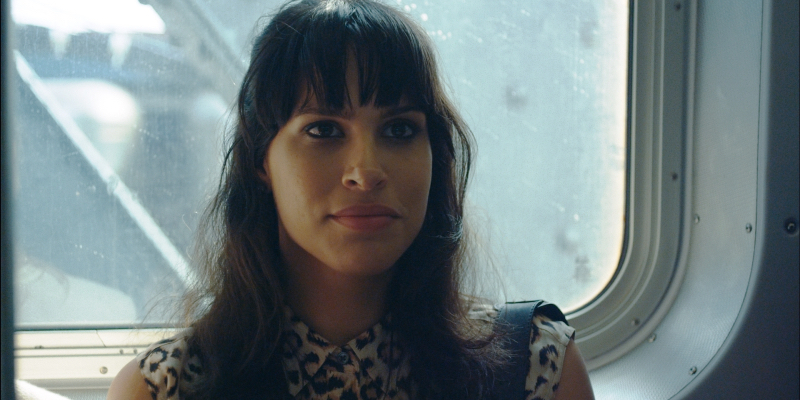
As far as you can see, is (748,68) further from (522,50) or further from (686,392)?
(686,392)

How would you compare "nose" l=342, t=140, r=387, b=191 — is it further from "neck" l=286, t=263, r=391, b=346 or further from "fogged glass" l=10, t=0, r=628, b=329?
"fogged glass" l=10, t=0, r=628, b=329

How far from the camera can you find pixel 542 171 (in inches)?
71.9

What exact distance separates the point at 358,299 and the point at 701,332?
1.04 meters

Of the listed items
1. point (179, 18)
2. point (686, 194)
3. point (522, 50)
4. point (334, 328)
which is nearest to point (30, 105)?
point (179, 18)

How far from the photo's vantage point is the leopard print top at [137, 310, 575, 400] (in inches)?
45.2

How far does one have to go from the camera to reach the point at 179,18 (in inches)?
63.1

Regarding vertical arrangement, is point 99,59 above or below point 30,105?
above

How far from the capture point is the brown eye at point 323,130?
1072 mm

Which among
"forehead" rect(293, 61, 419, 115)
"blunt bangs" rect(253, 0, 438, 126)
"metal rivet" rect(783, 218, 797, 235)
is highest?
"blunt bangs" rect(253, 0, 438, 126)

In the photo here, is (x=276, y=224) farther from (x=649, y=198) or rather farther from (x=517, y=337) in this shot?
(x=649, y=198)

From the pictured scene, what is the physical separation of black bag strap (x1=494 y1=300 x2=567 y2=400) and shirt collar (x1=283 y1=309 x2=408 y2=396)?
22cm

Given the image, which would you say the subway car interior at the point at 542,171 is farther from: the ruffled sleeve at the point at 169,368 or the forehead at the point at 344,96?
the forehead at the point at 344,96

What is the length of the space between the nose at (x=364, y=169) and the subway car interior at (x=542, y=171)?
530 mm

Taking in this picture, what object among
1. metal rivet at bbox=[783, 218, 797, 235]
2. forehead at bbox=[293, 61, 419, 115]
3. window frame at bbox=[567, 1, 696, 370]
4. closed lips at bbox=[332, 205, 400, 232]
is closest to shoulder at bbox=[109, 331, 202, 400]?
closed lips at bbox=[332, 205, 400, 232]
